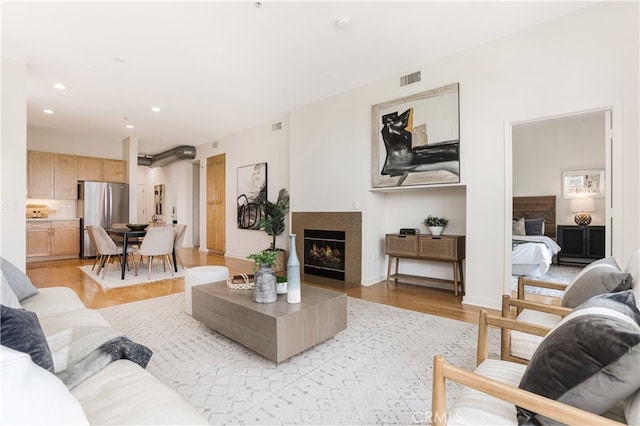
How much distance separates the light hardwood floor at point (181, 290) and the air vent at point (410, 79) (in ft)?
9.60

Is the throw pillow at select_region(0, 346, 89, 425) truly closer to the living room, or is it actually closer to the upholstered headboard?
the living room

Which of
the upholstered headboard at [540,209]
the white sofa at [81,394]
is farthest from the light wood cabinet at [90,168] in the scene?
the upholstered headboard at [540,209]

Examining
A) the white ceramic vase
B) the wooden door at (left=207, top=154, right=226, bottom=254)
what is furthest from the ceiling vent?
Answer: the white ceramic vase

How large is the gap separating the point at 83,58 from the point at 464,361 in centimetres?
534

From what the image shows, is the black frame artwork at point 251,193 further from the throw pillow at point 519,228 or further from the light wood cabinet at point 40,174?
the throw pillow at point 519,228

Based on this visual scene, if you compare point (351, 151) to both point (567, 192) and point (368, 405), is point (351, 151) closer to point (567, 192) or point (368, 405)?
point (368, 405)

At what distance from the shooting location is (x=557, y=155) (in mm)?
6363

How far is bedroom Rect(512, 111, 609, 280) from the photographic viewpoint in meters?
5.97

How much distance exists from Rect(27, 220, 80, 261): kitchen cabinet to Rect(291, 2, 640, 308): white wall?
6.37 metres

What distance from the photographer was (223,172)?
7.84 metres

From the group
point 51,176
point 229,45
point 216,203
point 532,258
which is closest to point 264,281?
point 229,45

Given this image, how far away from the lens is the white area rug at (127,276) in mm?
4586

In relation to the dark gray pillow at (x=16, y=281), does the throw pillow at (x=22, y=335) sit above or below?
above

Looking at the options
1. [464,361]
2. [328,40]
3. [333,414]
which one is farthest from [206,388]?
[328,40]
